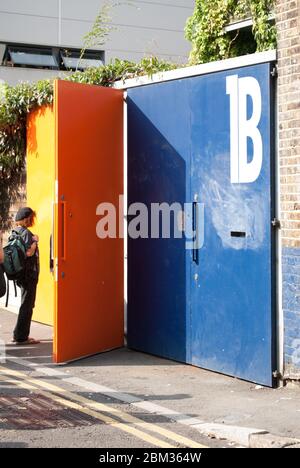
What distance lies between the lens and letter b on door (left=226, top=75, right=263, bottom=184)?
25.0 ft

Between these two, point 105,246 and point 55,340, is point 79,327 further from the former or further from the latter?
point 105,246

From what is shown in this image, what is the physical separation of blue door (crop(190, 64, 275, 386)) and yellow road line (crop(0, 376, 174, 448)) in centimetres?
184

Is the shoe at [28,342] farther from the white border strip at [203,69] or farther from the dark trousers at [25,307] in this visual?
the white border strip at [203,69]

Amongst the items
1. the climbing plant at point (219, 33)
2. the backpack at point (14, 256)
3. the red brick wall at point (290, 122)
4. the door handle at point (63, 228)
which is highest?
the climbing plant at point (219, 33)

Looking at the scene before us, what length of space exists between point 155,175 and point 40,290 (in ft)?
11.2

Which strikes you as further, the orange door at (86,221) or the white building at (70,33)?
the white building at (70,33)

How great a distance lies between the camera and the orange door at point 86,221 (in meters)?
8.55

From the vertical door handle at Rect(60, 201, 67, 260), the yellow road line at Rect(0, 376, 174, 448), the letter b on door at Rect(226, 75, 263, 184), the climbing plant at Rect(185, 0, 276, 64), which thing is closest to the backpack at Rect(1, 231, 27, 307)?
the vertical door handle at Rect(60, 201, 67, 260)

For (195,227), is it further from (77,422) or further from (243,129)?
(77,422)

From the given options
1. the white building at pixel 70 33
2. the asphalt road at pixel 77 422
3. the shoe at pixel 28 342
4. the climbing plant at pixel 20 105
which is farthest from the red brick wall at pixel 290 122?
the white building at pixel 70 33

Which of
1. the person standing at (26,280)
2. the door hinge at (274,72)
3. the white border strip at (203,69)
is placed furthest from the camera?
the person standing at (26,280)

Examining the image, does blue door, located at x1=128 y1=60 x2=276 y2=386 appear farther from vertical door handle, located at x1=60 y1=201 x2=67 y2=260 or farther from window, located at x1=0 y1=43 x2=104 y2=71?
window, located at x1=0 y1=43 x2=104 y2=71

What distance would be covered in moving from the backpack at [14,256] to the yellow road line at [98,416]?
1.83 metres

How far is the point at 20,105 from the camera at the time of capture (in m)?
12.0
